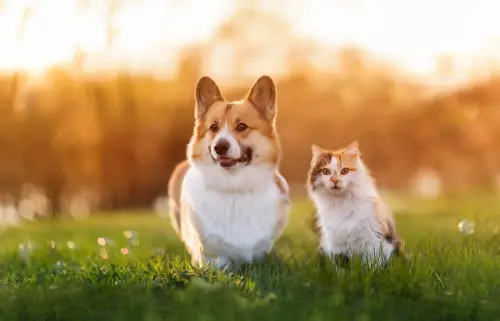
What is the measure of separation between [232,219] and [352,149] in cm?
111

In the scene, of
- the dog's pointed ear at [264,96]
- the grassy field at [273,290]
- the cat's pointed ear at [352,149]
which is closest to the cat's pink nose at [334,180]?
the cat's pointed ear at [352,149]

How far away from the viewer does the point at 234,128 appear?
5.45 metres

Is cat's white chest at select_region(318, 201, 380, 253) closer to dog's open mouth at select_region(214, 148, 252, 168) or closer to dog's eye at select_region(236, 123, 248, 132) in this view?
dog's open mouth at select_region(214, 148, 252, 168)

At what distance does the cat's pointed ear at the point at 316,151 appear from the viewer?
18.8ft

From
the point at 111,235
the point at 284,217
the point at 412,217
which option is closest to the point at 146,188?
the point at 111,235

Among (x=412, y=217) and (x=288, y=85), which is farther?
(x=288, y=85)

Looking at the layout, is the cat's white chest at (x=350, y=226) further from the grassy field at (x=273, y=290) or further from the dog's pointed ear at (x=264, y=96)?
the dog's pointed ear at (x=264, y=96)

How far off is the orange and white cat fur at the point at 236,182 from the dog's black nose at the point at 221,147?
0.16 m

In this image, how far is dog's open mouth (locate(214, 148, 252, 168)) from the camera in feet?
17.6

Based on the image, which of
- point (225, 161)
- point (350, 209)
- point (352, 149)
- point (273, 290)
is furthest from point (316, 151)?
point (273, 290)

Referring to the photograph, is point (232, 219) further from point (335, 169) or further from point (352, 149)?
point (352, 149)

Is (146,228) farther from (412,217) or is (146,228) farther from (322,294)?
(322,294)

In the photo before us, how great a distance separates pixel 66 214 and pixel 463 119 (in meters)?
7.47

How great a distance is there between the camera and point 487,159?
1279cm
